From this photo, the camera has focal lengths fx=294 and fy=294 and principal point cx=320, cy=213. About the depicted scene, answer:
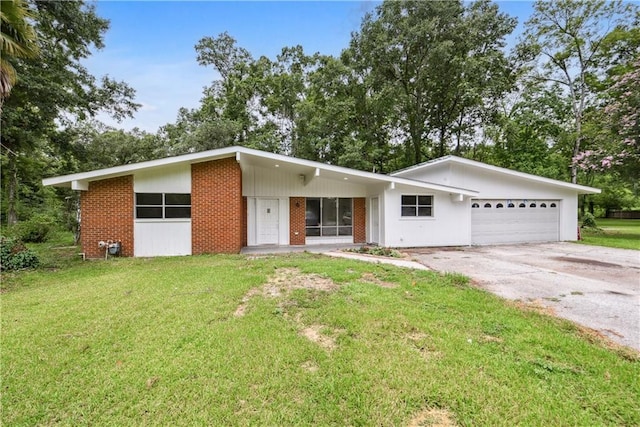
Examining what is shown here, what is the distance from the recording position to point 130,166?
29.2ft

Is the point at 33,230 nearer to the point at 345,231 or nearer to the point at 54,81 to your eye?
the point at 54,81

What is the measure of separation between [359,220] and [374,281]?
7338 mm

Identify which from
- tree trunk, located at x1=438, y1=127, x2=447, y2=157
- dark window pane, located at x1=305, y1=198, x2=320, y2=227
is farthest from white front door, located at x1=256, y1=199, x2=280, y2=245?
tree trunk, located at x1=438, y1=127, x2=447, y2=157

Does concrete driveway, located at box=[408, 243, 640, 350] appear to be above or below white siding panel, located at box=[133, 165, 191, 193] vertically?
below

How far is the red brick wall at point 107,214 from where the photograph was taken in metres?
9.12

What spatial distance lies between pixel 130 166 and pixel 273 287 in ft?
21.4

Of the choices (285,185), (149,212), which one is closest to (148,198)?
(149,212)

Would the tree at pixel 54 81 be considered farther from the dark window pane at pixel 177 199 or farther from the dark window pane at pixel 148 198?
the dark window pane at pixel 177 199

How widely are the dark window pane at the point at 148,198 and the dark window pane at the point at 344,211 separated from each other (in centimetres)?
706

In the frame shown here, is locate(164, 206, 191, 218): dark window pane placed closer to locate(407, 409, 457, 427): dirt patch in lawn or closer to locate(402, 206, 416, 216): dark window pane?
locate(402, 206, 416, 216): dark window pane

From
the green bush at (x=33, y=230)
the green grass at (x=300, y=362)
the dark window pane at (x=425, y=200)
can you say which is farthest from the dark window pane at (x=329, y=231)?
the green bush at (x=33, y=230)

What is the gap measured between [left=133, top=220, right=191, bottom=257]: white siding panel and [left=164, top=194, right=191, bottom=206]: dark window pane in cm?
61

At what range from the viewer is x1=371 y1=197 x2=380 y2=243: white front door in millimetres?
12281

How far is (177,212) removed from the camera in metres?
9.71
